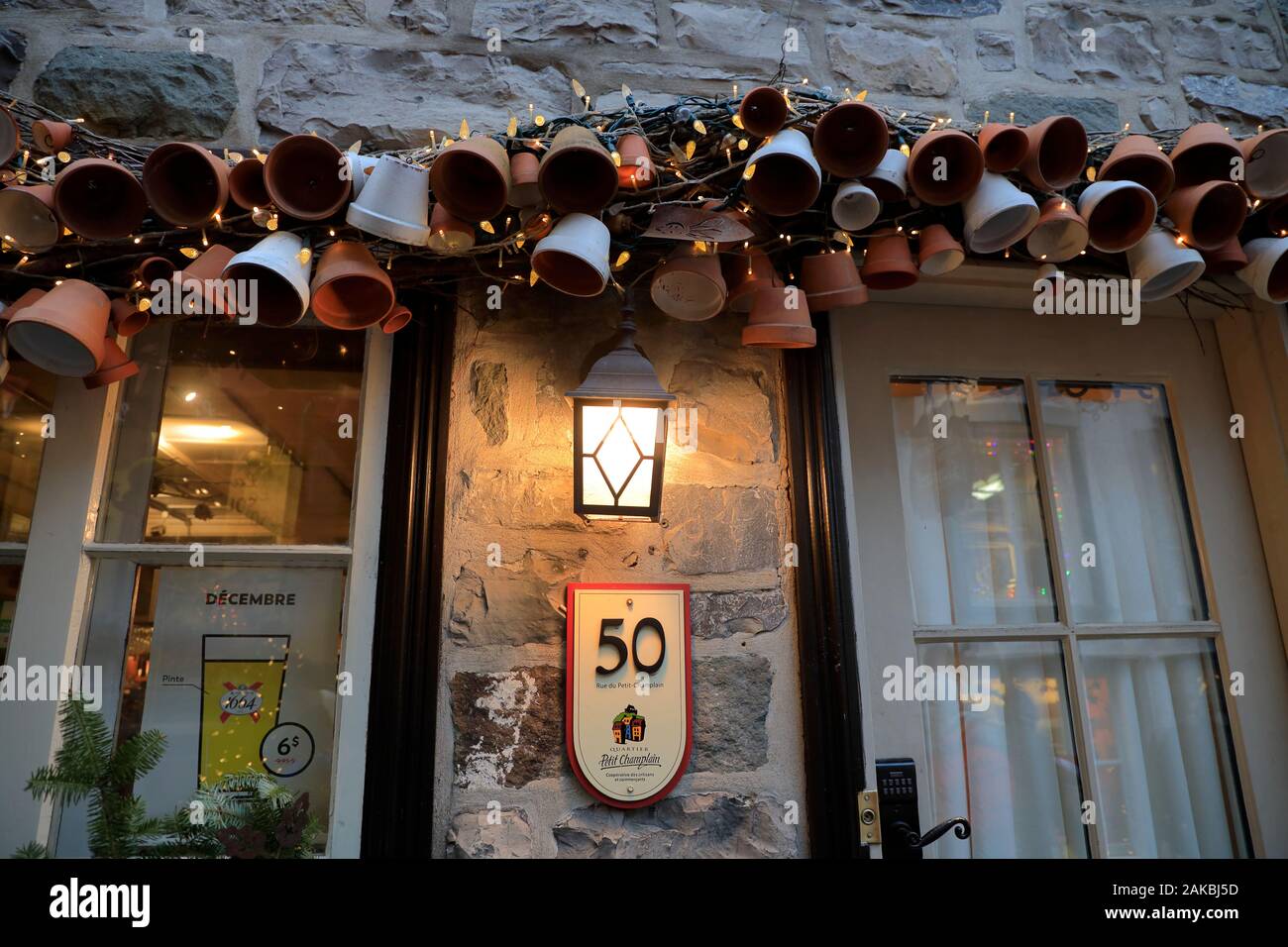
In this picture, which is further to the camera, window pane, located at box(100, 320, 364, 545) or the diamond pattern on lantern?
window pane, located at box(100, 320, 364, 545)

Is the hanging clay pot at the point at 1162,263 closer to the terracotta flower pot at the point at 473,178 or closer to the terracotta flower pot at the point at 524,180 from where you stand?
the terracotta flower pot at the point at 473,178

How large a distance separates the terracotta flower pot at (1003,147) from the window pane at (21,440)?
1901 millimetres

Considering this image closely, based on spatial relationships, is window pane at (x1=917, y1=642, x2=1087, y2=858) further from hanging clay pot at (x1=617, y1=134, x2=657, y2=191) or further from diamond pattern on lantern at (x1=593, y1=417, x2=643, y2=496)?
hanging clay pot at (x1=617, y1=134, x2=657, y2=191)

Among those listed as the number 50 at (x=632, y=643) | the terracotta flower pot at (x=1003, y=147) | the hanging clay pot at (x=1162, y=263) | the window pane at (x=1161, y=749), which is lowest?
the window pane at (x=1161, y=749)

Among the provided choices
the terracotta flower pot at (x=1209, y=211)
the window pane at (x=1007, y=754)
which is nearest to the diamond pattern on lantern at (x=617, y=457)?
the window pane at (x=1007, y=754)

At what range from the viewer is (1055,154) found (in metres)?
1.54

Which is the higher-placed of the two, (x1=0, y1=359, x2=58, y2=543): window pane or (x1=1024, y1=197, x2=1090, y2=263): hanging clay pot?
(x1=1024, y1=197, x2=1090, y2=263): hanging clay pot

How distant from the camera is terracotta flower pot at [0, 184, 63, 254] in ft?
4.68

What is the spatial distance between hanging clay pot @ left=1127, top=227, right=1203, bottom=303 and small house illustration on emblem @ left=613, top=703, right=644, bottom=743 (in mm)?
1303

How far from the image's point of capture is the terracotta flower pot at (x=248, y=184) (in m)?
1.46

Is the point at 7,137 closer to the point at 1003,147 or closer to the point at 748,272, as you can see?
the point at 748,272

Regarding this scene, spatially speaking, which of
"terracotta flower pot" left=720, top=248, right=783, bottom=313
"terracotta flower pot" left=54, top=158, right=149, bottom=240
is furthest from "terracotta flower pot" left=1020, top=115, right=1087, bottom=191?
"terracotta flower pot" left=54, top=158, right=149, bottom=240

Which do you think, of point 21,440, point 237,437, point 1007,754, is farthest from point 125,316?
point 1007,754
